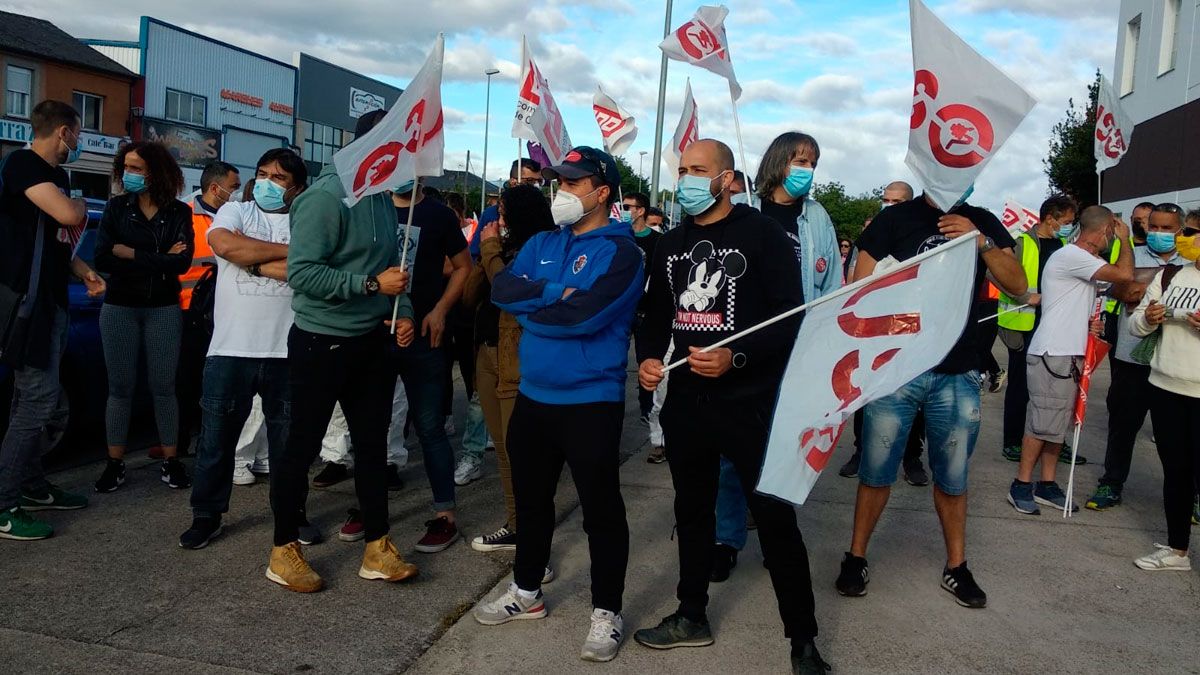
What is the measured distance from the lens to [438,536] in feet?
16.6

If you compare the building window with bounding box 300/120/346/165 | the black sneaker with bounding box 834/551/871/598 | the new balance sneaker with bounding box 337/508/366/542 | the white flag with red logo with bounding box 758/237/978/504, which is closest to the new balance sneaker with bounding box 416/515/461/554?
the new balance sneaker with bounding box 337/508/366/542

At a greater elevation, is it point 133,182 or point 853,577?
point 133,182

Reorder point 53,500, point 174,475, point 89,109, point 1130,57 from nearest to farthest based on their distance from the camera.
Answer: point 53,500, point 174,475, point 1130,57, point 89,109

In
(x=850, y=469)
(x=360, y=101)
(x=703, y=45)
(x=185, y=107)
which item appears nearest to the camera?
(x=850, y=469)

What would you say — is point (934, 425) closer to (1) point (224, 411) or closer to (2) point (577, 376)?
(2) point (577, 376)

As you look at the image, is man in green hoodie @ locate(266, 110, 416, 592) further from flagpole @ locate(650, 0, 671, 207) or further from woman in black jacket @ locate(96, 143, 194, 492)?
flagpole @ locate(650, 0, 671, 207)

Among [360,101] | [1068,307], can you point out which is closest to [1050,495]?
[1068,307]

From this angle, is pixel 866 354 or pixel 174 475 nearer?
pixel 866 354

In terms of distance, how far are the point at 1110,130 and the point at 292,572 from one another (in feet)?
28.3

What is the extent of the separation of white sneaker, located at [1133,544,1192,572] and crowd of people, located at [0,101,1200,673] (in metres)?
0.02

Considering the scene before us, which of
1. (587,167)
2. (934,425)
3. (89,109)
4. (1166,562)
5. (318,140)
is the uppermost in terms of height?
(318,140)

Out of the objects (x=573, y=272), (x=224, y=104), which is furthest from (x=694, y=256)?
(x=224, y=104)

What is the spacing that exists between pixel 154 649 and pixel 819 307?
2790mm

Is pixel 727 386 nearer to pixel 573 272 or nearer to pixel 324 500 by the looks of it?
pixel 573 272
